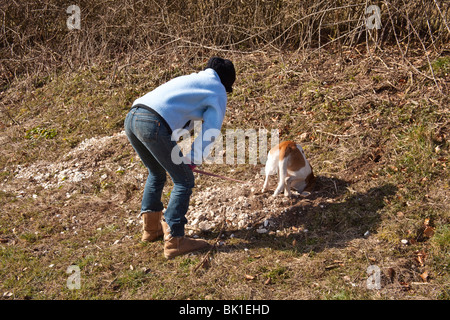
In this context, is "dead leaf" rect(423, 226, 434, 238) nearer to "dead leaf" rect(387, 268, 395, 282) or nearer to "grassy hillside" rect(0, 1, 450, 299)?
"grassy hillside" rect(0, 1, 450, 299)

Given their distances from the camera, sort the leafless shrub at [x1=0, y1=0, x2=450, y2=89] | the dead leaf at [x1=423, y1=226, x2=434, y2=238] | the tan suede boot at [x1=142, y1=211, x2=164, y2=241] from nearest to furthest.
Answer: the dead leaf at [x1=423, y1=226, x2=434, y2=238], the tan suede boot at [x1=142, y1=211, x2=164, y2=241], the leafless shrub at [x1=0, y1=0, x2=450, y2=89]

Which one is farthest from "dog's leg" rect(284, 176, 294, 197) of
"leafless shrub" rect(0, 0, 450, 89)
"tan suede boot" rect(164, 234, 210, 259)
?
"leafless shrub" rect(0, 0, 450, 89)

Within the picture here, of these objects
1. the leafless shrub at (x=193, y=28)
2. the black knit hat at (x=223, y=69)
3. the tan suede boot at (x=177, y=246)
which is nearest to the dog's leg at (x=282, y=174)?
the tan suede boot at (x=177, y=246)

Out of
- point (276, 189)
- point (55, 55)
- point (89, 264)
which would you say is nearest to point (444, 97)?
point (276, 189)

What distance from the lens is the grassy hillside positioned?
363cm

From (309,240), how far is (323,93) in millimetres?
3082

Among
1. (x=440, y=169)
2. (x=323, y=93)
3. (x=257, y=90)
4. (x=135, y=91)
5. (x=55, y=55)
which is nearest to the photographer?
(x=440, y=169)

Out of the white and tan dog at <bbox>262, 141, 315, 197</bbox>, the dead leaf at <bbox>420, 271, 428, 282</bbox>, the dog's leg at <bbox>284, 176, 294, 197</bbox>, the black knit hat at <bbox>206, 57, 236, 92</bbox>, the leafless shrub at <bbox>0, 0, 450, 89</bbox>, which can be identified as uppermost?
the leafless shrub at <bbox>0, 0, 450, 89</bbox>

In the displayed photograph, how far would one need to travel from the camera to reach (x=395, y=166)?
4.82 metres

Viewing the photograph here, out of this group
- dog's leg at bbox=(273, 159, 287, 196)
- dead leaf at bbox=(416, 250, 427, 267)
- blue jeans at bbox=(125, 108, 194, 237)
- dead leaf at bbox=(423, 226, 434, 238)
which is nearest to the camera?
blue jeans at bbox=(125, 108, 194, 237)

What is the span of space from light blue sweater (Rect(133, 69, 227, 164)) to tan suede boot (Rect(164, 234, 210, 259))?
0.90 metres

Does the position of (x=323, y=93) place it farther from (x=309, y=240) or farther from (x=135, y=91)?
(x=135, y=91)

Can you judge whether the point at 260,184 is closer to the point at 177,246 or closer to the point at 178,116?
the point at 177,246

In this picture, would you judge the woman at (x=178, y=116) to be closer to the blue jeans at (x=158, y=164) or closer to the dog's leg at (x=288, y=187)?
the blue jeans at (x=158, y=164)
